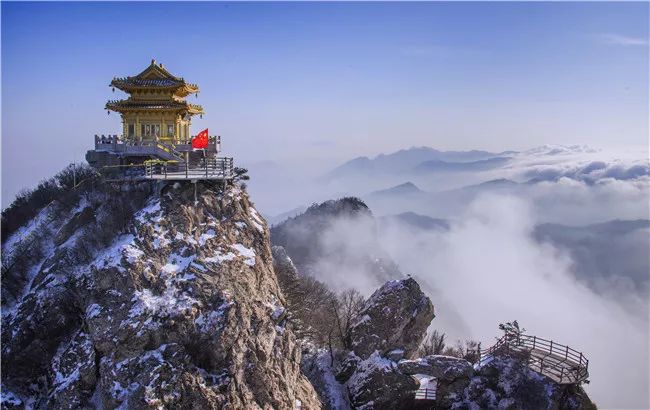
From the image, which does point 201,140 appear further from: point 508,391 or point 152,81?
point 508,391

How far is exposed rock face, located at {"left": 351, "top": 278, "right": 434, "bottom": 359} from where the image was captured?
40.1 metres

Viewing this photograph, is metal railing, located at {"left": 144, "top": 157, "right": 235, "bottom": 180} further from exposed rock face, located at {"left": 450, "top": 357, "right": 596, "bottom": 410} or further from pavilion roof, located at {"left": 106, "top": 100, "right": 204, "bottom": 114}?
exposed rock face, located at {"left": 450, "top": 357, "right": 596, "bottom": 410}

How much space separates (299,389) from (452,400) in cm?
1172

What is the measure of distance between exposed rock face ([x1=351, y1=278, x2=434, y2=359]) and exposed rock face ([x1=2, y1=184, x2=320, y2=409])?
6.78 metres

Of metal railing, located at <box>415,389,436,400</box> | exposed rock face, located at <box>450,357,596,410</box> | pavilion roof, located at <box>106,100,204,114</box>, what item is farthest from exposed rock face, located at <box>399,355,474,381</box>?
pavilion roof, located at <box>106,100,204,114</box>

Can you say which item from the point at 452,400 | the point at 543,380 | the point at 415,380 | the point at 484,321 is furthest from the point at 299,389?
the point at 484,321

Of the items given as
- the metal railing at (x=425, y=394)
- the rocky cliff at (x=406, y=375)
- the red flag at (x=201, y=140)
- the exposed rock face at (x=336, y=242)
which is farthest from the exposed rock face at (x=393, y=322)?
the exposed rock face at (x=336, y=242)

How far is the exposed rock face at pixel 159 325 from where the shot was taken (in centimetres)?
2873

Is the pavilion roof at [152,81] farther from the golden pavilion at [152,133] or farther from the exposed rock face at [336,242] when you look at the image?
the exposed rock face at [336,242]

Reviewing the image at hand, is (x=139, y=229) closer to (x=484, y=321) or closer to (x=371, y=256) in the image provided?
(x=371, y=256)

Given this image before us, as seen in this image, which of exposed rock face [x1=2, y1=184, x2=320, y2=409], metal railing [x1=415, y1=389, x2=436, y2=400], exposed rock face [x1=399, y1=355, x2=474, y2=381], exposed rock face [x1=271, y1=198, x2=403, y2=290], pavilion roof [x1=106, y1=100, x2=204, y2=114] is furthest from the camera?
exposed rock face [x1=271, y1=198, x2=403, y2=290]

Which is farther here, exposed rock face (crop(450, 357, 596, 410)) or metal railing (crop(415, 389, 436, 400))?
metal railing (crop(415, 389, 436, 400))

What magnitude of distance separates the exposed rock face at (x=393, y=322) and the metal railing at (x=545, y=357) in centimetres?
544

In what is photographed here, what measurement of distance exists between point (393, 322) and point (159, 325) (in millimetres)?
18675
